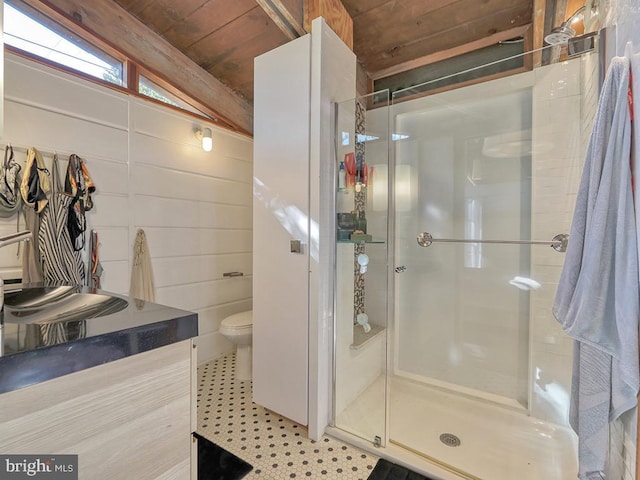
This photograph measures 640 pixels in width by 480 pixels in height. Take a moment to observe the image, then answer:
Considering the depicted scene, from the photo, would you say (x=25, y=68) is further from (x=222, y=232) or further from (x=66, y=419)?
(x=66, y=419)

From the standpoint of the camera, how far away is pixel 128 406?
0.72m

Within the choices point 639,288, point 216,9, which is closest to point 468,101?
point 639,288

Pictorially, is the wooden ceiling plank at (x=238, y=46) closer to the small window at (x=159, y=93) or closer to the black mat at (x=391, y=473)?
the small window at (x=159, y=93)

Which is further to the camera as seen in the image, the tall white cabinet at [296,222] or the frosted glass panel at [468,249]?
the frosted glass panel at [468,249]

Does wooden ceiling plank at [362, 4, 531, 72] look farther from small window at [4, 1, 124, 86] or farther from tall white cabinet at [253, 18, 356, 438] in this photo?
small window at [4, 1, 124, 86]

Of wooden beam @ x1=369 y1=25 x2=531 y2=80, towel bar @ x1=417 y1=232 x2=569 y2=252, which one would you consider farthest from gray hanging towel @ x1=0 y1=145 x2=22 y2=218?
wooden beam @ x1=369 y1=25 x2=531 y2=80

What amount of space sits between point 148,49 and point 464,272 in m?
3.04

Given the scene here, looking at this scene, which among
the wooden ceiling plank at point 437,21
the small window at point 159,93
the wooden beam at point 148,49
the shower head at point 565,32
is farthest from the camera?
the small window at point 159,93

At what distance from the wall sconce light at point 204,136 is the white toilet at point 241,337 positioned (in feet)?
4.98

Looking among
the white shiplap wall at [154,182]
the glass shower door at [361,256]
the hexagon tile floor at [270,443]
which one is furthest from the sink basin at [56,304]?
the glass shower door at [361,256]

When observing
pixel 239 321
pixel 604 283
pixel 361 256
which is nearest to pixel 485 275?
pixel 361 256

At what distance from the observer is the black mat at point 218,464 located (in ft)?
4.70

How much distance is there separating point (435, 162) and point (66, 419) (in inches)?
97.8

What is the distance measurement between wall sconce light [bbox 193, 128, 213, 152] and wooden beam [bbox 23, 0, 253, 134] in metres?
0.31
